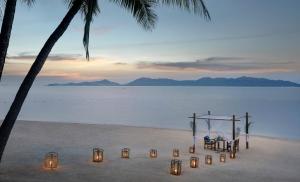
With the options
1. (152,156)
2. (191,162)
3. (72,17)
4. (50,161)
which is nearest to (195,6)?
(72,17)

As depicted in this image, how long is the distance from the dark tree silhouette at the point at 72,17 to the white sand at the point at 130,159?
9.38 ft

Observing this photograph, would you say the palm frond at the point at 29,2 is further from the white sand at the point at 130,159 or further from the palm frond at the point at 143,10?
the white sand at the point at 130,159

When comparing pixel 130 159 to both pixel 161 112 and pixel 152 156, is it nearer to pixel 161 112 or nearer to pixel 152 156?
pixel 152 156

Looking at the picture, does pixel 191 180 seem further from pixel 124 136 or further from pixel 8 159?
pixel 124 136

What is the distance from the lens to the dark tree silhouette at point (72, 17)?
5191 millimetres

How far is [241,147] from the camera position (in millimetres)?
14148

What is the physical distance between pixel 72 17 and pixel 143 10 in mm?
1319

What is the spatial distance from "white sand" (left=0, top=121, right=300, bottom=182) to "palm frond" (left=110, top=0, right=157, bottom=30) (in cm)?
374

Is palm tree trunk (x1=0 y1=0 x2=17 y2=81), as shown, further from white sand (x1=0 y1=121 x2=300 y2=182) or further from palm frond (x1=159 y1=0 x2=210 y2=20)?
white sand (x1=0 y1=121 x2=300 y2=182)

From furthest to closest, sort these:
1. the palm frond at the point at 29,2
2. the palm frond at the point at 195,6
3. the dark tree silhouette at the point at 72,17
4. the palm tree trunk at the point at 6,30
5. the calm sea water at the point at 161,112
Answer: the calm sea water at the point at 161,112 < the palm frond at the point at 29,2 < the palm frond at the point at 195,6 < the dark tree silhouette at the point at 72,17 < the palm tree trunk at the point at 6,30

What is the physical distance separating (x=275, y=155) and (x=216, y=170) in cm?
379

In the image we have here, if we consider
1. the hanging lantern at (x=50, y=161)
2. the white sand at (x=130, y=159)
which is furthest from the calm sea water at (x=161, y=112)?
the hanging lantern at (x=50, y=161)

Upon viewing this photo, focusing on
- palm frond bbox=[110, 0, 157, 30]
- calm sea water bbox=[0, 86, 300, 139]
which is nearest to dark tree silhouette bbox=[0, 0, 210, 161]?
palm frond bbox=[110, 0, 157, 30]

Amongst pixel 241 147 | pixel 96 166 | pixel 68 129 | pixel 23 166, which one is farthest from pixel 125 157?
pixel 68 129
